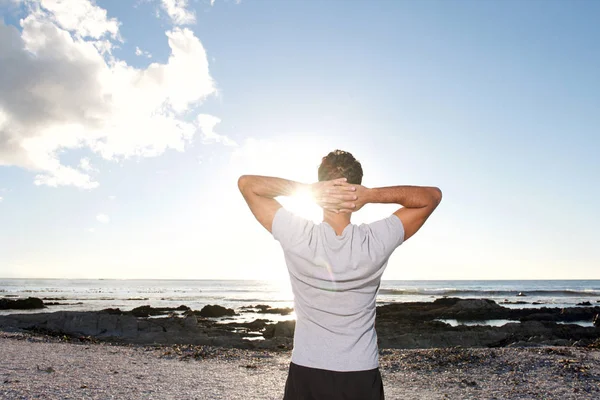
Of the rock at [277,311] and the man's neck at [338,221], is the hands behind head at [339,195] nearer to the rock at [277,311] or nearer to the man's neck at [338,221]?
the man's neck at [338,221]

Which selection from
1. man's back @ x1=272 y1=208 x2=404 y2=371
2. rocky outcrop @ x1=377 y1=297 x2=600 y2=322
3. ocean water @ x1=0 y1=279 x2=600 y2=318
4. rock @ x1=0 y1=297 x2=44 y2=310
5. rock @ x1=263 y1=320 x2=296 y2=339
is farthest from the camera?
ocean water @ x1=0 y1=279 x2=600 y2=318

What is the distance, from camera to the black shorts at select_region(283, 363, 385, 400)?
2.22m

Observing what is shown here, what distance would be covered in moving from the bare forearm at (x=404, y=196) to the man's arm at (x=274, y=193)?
14cm

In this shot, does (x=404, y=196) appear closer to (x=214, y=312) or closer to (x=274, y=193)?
(x=274, y=193)

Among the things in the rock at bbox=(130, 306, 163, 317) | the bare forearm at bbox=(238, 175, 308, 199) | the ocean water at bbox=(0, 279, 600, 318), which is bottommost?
the ocean water at bbox=(0, 279, 600, 318)

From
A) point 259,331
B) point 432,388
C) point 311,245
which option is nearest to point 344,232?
point 311,245

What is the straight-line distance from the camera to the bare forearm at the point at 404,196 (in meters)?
2.32

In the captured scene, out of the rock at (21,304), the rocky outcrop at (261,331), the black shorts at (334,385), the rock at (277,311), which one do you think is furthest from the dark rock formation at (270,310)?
the black shorts at (334,385)

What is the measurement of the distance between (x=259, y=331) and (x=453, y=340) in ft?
34.0

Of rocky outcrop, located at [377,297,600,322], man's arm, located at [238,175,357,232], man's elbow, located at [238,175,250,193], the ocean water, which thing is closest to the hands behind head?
man's arm, located at [238,175,357,232]

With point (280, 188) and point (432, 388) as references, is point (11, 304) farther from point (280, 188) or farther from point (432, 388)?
point (280, 188)

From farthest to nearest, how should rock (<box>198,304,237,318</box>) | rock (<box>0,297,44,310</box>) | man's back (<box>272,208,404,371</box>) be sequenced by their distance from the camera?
rock (<box>0,297,44,310</box>) < rock (<box>198,304,237,318</box>) < man's back (<box>272,208,404,371</box>)

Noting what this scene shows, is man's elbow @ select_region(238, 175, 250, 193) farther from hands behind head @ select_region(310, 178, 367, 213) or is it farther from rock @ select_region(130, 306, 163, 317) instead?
rock @ select_region(130, 306, 163, 317)

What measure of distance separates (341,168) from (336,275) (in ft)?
1.76
